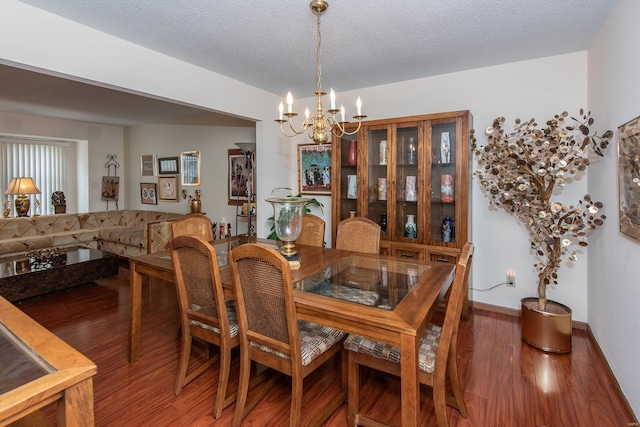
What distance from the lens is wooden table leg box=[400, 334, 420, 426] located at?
1.28 m

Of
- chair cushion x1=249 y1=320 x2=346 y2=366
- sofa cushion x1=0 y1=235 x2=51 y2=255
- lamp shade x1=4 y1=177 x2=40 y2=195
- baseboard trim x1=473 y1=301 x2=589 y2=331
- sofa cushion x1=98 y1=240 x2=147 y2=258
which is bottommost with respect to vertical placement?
baseboard trim x1=473 y1=301 x2=589 y2=331

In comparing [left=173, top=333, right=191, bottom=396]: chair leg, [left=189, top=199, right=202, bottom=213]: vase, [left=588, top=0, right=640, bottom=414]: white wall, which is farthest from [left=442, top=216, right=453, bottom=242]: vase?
[left=189, top=199, right=202, bottom=213]: vase

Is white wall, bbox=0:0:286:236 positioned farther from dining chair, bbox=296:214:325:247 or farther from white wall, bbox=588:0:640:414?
white wall, bbox=588:0:640:414

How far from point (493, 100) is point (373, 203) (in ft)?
4.97

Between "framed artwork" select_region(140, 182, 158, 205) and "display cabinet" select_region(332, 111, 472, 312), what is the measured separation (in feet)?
13.5

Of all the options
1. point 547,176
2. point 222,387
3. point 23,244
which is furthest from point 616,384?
point 23,244

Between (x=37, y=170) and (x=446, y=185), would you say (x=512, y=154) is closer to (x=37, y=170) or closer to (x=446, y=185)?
(x=446, y=185)

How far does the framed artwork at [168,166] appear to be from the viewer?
228 inches

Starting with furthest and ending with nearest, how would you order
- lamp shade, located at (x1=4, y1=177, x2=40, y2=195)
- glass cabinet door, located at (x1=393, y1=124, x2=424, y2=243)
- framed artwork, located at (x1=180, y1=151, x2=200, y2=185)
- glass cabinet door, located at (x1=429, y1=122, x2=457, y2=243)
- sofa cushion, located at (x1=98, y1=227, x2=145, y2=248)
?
framed artwork, located at (x1=180, y1=151, x2=200, y2=185), lamp shade, located at (x1=4, y1=177, x2=40, y2=195), sofa cushion, located at (x1=98, y1=227, x2=145, y2=248), glass cabinet door, located at (x1=393, y1=124, x2=424, y2=243), glass cabinet door, located at (x1=429, y1=122, x2=457, y2=243)

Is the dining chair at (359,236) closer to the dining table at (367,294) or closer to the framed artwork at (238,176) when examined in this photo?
the dining table at (367,294)

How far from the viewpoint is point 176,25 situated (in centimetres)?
236

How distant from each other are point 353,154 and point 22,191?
5.27 m

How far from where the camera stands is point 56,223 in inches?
213

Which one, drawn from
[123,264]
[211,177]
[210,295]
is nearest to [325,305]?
[210,295]
